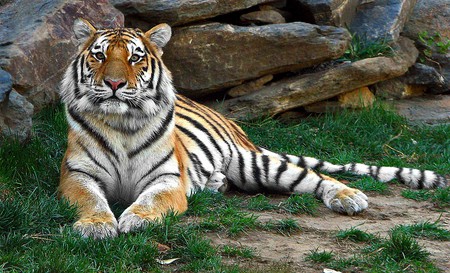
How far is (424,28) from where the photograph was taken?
978 centimetres

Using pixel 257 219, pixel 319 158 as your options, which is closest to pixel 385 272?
pixel 257 219

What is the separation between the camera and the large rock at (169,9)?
770cm

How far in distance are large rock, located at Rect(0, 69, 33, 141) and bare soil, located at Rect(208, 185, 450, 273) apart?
1.98m

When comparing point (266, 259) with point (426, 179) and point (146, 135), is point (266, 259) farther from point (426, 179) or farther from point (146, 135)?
point (426, 179)

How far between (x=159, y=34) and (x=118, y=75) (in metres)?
0.67

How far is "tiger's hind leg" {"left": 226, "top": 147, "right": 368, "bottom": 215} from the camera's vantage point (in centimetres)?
628

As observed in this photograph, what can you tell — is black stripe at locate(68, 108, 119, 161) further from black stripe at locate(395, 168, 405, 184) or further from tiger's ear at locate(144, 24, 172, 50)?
black stripe at locate(395, 168, 405, 184)

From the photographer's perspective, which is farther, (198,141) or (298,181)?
(198,141)

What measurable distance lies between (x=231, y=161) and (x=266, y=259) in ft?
6.77

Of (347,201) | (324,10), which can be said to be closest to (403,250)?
(347,201)

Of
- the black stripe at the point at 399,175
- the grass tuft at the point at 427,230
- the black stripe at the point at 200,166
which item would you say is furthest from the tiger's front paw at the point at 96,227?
the black stripe at the point at 399,175

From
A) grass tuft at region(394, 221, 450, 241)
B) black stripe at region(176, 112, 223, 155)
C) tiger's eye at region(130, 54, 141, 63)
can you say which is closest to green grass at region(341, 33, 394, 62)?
black stripe at region(176, 112, 223, 155)

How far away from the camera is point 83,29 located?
575 centimetres

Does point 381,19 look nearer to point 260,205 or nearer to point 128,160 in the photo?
point 260,205
